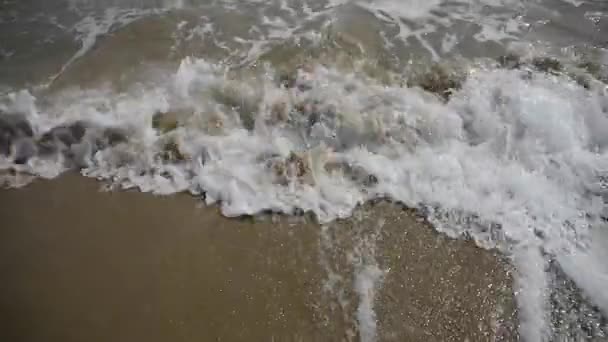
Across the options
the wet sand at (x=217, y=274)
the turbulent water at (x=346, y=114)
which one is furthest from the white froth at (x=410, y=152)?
the wet sand at (x=217, y=274)

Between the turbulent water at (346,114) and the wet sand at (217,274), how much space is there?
0.17m

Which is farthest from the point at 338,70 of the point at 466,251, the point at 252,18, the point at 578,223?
the point at 578,223

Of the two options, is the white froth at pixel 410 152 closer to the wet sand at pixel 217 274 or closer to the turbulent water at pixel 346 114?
the turbulent water at pixel 346 114

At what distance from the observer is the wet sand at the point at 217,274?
3.70 metres

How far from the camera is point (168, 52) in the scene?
5.86 metres

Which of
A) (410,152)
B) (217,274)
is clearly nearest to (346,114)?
(410,152)

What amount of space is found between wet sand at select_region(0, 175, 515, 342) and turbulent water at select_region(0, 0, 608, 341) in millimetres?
173

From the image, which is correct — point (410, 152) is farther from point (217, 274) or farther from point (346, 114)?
point (217, 274)

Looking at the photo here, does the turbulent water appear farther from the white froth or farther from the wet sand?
the wet sand

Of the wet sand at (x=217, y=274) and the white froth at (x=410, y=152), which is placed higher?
the white froth at (x=410, y=152)

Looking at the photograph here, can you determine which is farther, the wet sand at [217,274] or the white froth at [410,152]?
the white froth at [410,152]

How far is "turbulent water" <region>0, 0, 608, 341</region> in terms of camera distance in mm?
4426

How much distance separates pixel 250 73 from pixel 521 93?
2.93 meters

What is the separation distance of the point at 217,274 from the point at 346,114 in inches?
82.4
